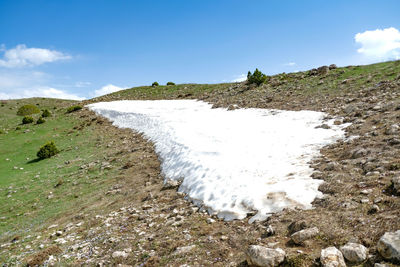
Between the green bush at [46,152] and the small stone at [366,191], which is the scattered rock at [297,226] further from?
the green bush at [46,152]

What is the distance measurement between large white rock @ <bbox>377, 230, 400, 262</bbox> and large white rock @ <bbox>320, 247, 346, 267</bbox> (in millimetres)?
595

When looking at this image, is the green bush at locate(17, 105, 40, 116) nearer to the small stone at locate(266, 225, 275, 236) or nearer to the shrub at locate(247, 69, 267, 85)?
the shrub at locate(247, 69, 267, 85)

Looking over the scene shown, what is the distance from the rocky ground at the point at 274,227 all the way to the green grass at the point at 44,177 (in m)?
2.10

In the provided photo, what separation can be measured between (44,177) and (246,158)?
576 inches

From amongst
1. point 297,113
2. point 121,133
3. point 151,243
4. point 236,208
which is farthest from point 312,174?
point 121,133

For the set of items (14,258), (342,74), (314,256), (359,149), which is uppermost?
(342,74)

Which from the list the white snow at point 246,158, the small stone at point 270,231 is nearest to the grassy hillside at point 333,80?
the white snow at point 246,158

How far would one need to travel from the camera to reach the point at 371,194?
20.0 feet

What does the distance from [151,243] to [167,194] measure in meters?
3.55

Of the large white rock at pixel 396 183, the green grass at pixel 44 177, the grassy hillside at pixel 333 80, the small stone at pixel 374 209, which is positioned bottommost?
the green grass at pixel 44 177

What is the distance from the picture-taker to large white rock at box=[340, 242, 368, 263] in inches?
162

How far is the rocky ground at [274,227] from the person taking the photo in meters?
4.67

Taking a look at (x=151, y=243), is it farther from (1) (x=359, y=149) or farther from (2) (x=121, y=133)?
(2) (x=121, y=133)

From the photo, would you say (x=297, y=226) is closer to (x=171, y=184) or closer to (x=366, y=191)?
(x=366, y=191)
